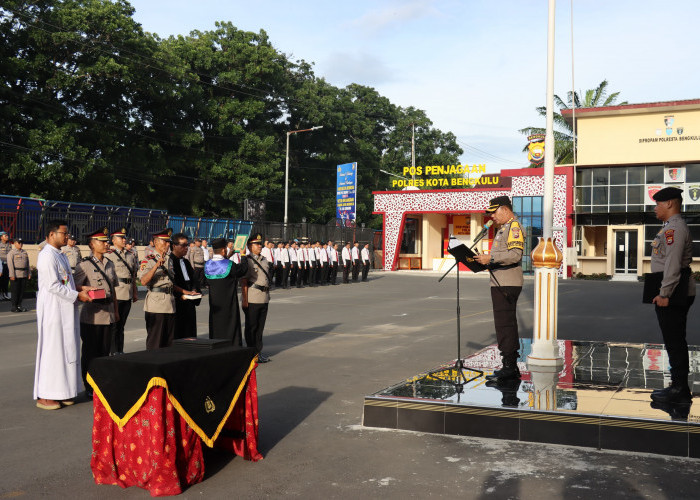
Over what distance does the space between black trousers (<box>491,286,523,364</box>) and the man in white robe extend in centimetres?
445

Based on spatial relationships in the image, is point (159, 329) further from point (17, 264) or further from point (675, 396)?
point (17, 264)

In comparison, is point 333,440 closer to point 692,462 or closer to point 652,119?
point 692,462

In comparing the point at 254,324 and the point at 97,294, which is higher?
the point at 97,294

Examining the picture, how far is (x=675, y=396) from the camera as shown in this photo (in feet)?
20.2

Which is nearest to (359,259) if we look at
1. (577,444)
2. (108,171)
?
(108,171)

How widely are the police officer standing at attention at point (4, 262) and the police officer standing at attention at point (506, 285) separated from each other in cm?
1586

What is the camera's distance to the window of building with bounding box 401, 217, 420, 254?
157ft

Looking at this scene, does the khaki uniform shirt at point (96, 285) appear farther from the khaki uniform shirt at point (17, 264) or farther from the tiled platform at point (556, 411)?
the khaki uniform shirt at point (17, 264)

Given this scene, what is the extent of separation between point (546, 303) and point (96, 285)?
5.48 m

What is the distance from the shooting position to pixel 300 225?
3609 cm

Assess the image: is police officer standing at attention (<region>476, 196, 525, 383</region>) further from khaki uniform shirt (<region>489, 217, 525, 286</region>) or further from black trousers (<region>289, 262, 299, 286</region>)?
black trousers (<region>289, 262, 299, 286</region>)

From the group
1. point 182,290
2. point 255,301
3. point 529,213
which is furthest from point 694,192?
point 182,290

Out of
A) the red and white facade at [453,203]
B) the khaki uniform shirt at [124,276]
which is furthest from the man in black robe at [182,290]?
the red and white facade at [453,203]

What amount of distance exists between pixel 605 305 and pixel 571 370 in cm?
1268
